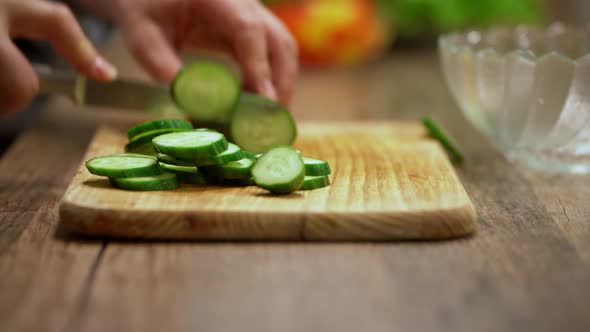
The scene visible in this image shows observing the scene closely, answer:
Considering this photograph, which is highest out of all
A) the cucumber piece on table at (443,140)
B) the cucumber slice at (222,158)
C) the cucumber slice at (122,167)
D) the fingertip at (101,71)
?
the fingertip at (101,71)

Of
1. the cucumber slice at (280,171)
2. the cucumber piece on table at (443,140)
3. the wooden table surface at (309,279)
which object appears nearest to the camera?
the wooden table surface at (309,279)

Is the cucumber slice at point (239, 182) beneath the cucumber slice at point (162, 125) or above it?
beneath

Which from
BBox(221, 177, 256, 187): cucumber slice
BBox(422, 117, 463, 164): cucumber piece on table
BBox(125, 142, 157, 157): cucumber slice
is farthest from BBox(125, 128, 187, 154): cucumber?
BBox(422, 117, 463, 164): cucumber piece on table

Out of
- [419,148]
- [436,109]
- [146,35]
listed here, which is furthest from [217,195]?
[436,109]

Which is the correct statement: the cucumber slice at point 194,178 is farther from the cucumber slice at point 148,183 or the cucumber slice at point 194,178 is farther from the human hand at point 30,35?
the human hand at point 30,35

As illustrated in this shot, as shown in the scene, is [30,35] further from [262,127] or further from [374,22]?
[374,22]

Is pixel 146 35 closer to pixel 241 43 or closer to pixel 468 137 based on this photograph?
pixel 241 43

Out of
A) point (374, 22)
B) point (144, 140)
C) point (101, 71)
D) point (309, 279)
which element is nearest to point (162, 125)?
point (144, 140)

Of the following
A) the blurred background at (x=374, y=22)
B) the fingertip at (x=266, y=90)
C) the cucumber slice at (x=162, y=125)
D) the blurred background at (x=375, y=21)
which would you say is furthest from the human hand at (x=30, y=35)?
the blurred background at (x=375, y=21)
